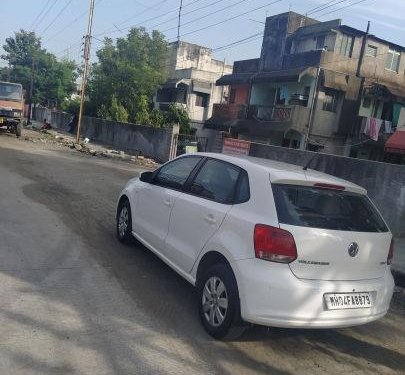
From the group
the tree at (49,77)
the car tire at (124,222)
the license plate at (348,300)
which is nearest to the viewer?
the license plate at (348,300)

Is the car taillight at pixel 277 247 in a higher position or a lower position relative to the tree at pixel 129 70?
lower

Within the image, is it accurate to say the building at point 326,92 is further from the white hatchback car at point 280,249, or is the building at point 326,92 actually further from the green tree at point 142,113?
the white hatchback car at point 280,249

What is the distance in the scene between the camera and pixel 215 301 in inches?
162

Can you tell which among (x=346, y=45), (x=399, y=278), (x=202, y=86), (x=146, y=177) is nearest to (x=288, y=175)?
(x=146, y=177)

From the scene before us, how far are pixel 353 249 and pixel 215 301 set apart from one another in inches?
49.9

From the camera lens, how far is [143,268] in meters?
5.63

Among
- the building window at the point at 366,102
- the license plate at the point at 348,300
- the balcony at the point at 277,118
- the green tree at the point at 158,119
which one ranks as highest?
the building window at the point at 366,102

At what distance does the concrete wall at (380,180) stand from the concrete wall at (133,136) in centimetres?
1085

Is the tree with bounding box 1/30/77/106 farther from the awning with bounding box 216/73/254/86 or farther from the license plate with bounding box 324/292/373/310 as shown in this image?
the license plate with bounding box 324/292/373/310

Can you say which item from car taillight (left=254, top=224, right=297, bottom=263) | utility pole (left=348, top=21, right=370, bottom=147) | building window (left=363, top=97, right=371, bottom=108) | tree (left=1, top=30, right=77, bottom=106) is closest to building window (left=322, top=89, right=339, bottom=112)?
utility pole (left=348, top=21, right=370, bottom=147)

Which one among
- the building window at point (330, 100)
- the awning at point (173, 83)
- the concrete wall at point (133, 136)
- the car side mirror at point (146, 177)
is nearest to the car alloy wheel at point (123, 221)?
the car side mirror at point (146, 177)

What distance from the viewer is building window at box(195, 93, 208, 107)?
40594mm

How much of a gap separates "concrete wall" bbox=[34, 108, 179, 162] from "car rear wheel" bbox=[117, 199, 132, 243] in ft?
49.1

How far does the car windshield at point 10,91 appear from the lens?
22.8 meters
